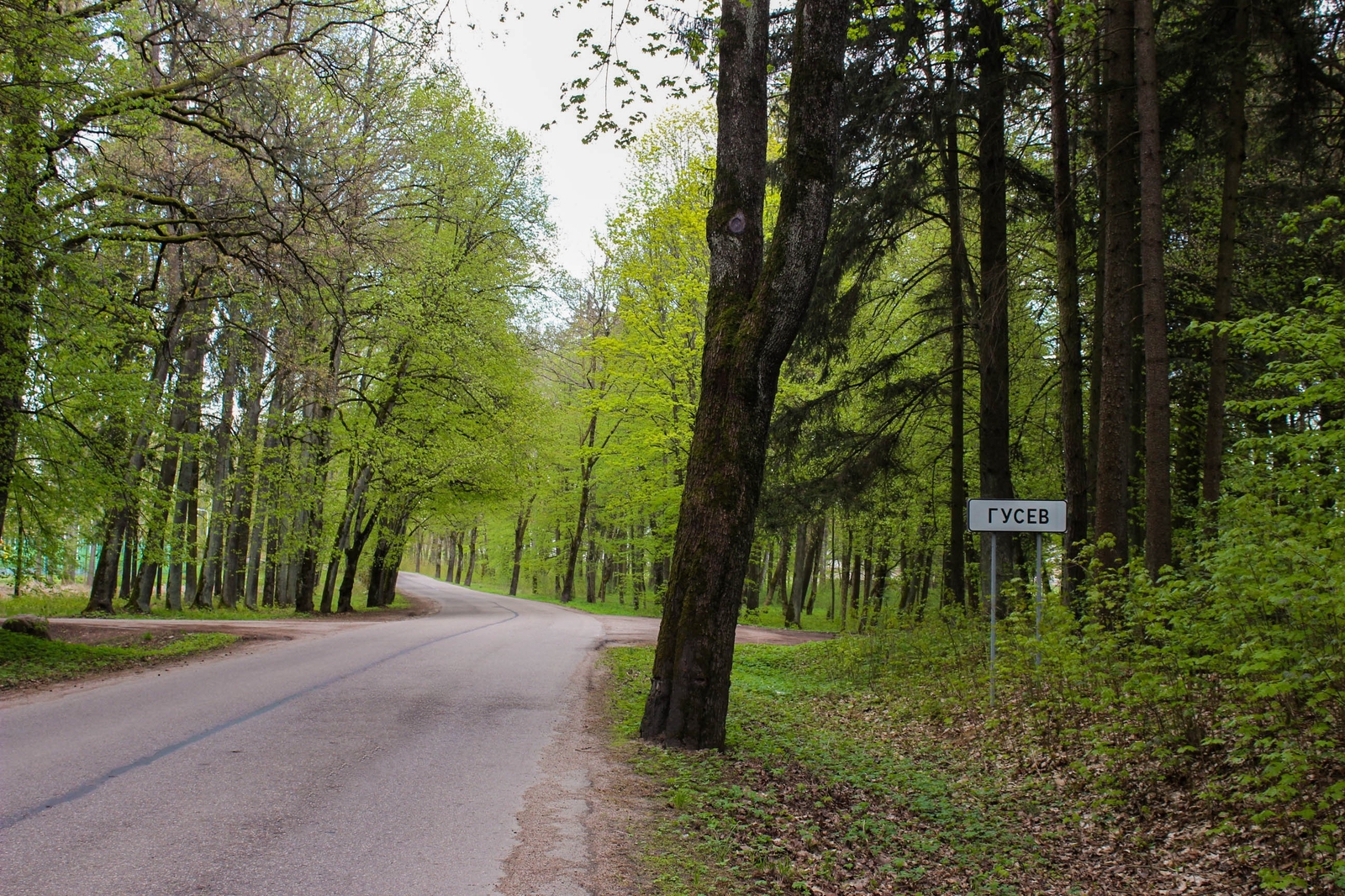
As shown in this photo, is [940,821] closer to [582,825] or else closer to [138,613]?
[582,825]

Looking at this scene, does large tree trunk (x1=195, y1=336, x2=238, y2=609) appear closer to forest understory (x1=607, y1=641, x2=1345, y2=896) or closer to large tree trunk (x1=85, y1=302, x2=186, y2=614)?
large tree trunk (x1=85, y1=302, x2=186, y2=614)

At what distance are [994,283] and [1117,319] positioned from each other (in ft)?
8.57

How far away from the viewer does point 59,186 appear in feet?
31.3

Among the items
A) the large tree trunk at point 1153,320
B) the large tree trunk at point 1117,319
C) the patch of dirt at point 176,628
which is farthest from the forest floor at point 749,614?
the large tree trunk at point 1153,320

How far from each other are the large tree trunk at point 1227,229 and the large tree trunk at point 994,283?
2648 millimetres

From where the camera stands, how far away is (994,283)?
1214cm

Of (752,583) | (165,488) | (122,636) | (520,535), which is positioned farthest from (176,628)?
(520,535)

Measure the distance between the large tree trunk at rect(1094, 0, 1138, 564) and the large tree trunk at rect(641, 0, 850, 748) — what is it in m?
4.64

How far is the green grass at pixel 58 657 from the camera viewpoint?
9.45 m

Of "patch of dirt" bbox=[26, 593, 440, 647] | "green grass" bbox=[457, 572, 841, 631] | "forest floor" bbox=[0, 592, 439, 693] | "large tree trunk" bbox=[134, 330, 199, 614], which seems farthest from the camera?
"green grass" bbox=[457, 572, 841, 631]

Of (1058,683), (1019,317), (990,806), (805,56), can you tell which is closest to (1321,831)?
(990,806)

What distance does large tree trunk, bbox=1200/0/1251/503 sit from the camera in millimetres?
10508

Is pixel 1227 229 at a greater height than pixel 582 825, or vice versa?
pixel 1227 229

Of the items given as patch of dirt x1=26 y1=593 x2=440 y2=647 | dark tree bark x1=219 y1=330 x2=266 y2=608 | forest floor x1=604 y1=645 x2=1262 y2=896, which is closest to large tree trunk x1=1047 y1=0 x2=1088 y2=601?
forest floor x1=604 y1=645 x2=1262 y2=896
